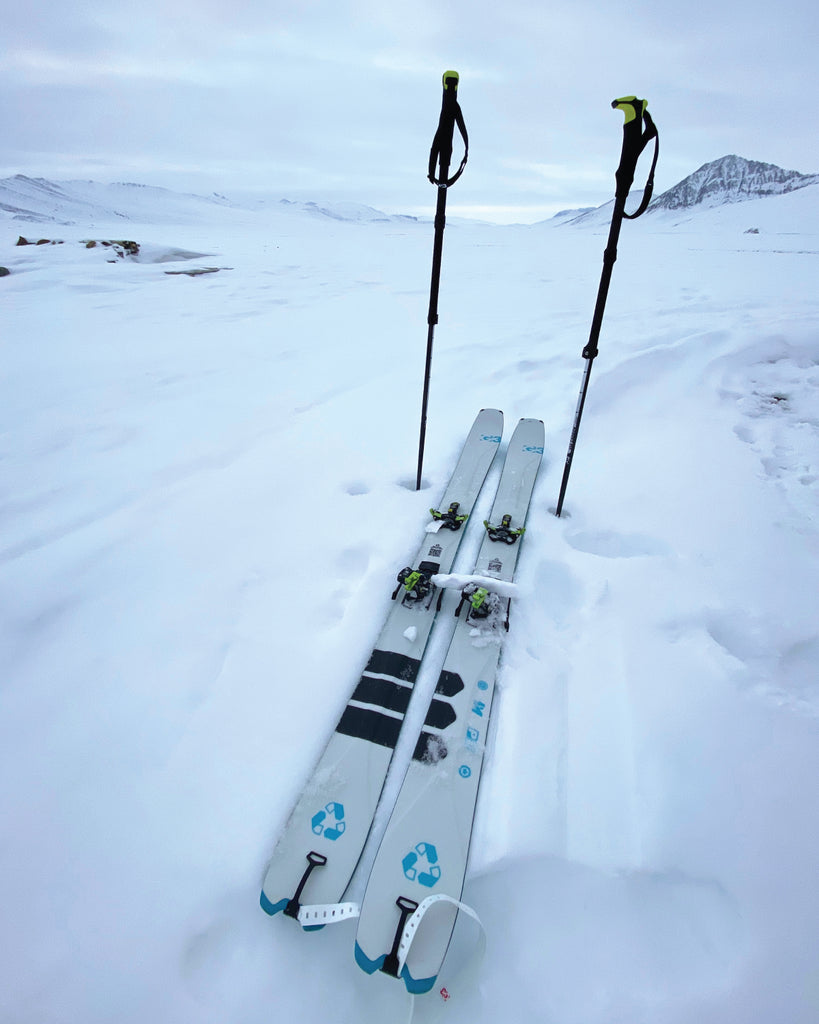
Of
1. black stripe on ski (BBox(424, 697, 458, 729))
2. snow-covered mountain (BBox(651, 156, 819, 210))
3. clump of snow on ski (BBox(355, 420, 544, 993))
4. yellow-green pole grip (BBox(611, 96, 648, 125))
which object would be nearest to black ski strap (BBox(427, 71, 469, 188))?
yellow-green pole grip (BBox(611, 96, 648, 125))

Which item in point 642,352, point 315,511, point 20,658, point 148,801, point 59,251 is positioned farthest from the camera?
point 59,251

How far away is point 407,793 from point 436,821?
174 mm

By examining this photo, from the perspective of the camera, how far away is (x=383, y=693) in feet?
8.21

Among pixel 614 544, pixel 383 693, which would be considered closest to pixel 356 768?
pixel 383 693

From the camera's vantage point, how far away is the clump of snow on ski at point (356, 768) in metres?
1.87

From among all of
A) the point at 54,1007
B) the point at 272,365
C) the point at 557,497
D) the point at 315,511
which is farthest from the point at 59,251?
the point at 54,1007

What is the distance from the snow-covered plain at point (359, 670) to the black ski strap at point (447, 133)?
2.14 m

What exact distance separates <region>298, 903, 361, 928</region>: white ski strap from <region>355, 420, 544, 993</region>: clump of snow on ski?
0.21ft

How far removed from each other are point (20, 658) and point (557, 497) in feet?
12.1

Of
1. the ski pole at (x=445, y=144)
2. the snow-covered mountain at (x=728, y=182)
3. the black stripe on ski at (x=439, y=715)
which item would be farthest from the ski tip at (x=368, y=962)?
the snow-covered mountain at (x=728, y=182)

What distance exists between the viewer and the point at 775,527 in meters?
3.30

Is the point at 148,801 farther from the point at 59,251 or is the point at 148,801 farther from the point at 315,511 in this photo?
the point at 59,251

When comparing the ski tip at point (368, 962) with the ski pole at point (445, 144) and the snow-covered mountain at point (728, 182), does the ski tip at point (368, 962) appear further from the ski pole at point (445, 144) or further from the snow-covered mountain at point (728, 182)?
the snow-covered mountain at point (728, 182)

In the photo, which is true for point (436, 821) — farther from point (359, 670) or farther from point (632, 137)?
point (632, 137)
